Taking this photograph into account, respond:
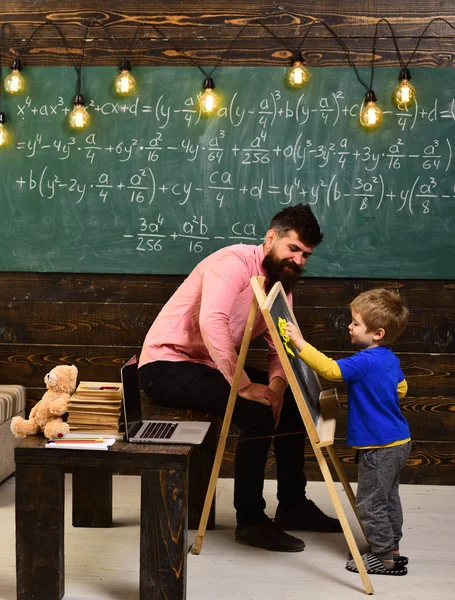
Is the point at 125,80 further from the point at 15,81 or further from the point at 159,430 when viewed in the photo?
the point at 159,430

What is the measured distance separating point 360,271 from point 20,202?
5.68ft

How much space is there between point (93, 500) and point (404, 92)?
2.35 meters

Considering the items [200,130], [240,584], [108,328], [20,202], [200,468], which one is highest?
[200,130]

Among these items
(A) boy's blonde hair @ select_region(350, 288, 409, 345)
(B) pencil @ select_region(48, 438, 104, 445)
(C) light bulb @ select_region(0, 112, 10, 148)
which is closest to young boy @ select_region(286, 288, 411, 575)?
(A) boy's blonde hair @ select_region(350, 288, 409, 345)

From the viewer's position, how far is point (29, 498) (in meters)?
2.51

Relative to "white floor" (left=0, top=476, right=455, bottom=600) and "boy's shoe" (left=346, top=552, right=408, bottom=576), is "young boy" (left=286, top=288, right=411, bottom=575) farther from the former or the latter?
"white floor" (left=0, top=476, right=455, bottom=600)

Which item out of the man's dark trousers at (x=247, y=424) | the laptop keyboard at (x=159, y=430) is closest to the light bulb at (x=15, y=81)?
the man's dark trousers at (x=247, y=424)

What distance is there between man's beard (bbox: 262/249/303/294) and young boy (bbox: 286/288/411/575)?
37 centimetres

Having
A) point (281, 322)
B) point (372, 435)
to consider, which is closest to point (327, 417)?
point (372, 435)

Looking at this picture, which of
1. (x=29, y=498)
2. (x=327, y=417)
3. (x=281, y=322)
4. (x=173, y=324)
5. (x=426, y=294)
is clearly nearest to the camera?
(x=29, y=498)

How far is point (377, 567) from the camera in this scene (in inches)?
116

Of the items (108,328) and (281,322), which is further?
(108,328)

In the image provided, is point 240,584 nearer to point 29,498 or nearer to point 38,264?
point 29,498

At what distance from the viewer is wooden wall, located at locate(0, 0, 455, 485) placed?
4012 mm
